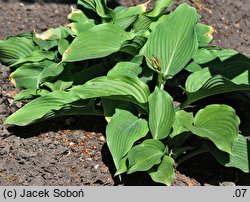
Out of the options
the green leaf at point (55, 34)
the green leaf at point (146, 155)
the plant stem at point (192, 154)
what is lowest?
the plant stem at point (192, 154)

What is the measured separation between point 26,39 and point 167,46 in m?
1.04

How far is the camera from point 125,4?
16.5ft

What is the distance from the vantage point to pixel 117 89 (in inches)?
136

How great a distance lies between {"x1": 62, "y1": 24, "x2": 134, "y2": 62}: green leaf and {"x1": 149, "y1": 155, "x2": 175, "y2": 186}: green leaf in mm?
820

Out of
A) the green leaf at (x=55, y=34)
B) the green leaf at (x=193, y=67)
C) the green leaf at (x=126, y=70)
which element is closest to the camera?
the green leaf at (x=126, y=70)

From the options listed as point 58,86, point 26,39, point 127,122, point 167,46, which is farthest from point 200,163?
point 26,39

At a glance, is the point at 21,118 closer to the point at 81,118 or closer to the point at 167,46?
the point at 81,118

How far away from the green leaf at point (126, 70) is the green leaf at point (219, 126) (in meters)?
0.54

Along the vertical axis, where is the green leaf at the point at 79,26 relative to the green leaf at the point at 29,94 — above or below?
above

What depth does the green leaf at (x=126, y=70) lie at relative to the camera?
370cm

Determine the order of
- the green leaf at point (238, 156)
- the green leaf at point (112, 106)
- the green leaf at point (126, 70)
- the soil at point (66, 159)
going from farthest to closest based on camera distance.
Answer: the green leaf at point (126, 70)
the green leaf at point (112, 106)
the soil at point (66, 159)
the green leaf at point (238, 156)

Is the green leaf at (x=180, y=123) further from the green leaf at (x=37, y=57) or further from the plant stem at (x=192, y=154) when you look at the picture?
the green leaf at (x=37, y=57)

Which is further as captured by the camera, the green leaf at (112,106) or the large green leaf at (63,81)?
the large green leaf at (63,81)

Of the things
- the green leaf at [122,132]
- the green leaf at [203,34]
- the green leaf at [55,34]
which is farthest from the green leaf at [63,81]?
the green leaf at [203,34]
